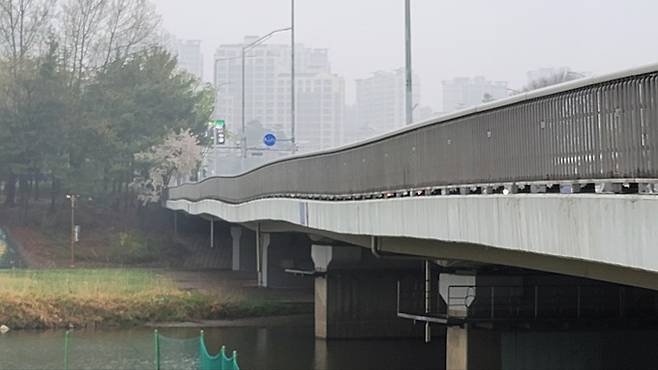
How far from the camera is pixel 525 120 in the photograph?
50.0ft

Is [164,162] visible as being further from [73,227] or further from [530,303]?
[530,303]

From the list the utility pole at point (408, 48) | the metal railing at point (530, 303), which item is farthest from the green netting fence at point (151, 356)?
the utility pole at point (408, 48)

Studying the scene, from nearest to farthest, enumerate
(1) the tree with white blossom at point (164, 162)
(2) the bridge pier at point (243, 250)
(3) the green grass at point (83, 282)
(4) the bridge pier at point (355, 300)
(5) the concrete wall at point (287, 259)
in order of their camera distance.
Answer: (4) the bridge pier at point (355, 300) < (3) the green grass at point (83, 282) < (5) the concrete wall at point (287, 259) < (2) the bridge pier at point (243, 250) < (1) the tree with white blossom at point (164, 162)

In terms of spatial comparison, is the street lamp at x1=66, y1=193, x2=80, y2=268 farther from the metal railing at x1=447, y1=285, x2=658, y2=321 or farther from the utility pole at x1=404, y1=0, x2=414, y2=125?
the metal railing at x1=447, y1=285, x2=658, y2=321

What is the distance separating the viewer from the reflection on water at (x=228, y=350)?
108ft

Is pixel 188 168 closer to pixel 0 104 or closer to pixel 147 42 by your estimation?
pixel 147 42

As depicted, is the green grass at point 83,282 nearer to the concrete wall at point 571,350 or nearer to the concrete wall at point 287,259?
the concrete wall at point 287,259

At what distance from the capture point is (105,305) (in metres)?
44.8

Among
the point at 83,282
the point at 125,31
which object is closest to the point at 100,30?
the point at 125,31

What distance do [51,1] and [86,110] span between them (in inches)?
475

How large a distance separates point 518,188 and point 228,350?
22.1 metres

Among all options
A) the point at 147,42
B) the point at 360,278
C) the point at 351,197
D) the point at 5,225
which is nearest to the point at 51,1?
the point at 147,42

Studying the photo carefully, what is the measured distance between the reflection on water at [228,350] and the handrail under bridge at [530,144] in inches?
325

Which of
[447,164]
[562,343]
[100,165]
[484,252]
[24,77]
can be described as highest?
[24,77]
